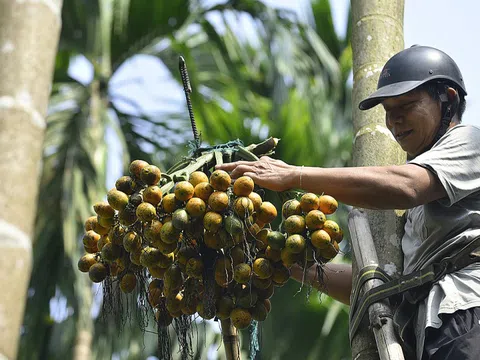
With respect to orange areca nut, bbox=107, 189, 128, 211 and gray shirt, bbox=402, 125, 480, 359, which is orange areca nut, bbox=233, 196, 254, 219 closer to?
orange areca nut, bbox=107, 189, 128, 211

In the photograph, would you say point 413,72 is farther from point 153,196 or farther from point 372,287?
point 153,196

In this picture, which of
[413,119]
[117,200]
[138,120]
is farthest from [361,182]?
[138,120]

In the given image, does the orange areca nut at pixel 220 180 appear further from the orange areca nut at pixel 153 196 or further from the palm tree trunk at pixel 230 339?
the palm tree trunk at pixel 230 339

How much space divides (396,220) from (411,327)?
0.33 metres

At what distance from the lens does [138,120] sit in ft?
21.9

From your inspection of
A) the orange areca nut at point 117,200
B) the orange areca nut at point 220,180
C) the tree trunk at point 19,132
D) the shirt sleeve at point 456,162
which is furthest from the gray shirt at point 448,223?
the tree trunk at point 19,132

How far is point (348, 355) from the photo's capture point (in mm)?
7527

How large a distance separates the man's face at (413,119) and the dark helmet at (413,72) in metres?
0.04

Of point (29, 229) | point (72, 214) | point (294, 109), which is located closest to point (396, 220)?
point (29, 229)

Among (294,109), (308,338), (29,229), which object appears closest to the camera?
(29,229)

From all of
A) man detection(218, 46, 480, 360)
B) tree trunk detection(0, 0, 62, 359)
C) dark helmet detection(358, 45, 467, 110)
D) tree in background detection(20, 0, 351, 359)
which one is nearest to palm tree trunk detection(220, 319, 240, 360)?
man detection(218, 46, 480, 360)

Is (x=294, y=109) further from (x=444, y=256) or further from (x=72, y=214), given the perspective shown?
(x=444, y=256)

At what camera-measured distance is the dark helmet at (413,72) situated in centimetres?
260

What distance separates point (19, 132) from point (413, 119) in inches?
50.4
